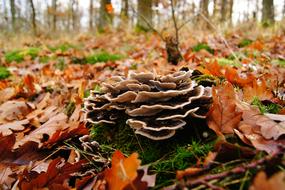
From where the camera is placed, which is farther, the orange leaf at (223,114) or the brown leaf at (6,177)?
the brown leaf at (6,177)

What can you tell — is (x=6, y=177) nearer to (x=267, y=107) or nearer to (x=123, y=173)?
(x=123, y=173)


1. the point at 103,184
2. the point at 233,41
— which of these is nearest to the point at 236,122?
the point at 103,184

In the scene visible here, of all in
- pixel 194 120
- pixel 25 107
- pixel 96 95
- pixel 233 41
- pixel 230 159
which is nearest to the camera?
pixel 230 159

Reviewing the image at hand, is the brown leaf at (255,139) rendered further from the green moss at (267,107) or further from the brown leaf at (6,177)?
the brown leaf at (6,177)

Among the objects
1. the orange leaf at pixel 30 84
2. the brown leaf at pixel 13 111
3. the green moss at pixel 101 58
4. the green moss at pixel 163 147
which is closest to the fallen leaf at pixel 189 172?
the green moss at pixel 163 147

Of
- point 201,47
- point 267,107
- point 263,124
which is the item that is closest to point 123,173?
point 263,124

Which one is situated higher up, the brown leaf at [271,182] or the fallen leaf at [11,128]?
the brown leaf at [271,182]

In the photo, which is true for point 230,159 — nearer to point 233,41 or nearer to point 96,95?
point 96,95
